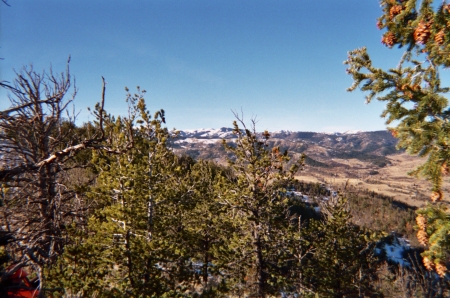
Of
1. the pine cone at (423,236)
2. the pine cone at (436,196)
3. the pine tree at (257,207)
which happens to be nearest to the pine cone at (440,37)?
the pine cone at (436,196)

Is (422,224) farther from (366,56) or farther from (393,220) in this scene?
(393,220)

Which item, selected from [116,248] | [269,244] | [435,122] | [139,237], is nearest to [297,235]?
[269,244]

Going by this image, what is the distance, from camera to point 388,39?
4570 millimetres

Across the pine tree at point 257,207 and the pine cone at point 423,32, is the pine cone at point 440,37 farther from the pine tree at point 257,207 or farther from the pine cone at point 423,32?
the pine tree at point 257,207

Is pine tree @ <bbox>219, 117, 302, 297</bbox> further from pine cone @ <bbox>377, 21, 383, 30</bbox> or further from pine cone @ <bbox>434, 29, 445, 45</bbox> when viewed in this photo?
pine cone @ <bbox>434, 29, 445, 45</bbox>

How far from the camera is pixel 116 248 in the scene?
7.59 metres

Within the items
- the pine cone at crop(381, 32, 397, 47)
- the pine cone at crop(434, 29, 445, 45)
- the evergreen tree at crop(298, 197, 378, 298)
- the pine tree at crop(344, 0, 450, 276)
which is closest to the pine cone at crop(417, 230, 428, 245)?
the pine tree at crop(344, 0, 450, 276)

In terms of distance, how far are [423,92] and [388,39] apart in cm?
141

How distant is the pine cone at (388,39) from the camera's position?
4.52 meters

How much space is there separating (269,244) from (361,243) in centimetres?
835

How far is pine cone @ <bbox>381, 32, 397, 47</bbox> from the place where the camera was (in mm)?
4520

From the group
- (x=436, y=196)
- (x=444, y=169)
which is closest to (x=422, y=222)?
(x=436, y=196)

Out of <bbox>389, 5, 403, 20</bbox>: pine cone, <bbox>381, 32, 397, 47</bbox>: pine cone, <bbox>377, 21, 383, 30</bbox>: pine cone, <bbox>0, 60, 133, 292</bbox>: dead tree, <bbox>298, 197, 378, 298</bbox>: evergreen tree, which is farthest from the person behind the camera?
<bbox>298, 197, 378, 298</bbox>: evergreen tree

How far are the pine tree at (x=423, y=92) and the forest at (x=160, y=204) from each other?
0.06 feet
